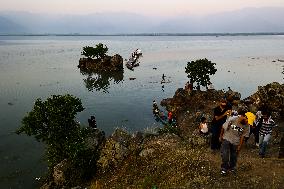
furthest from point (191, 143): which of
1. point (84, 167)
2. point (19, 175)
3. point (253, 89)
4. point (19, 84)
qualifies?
point (19, 84)

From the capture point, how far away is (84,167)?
22141 millimetres

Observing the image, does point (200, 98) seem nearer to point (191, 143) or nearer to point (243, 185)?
point (191, 143)

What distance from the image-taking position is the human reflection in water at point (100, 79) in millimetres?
69000

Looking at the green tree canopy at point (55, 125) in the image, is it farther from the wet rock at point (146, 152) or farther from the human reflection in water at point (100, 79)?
the human reflection in water at point (100, 79)

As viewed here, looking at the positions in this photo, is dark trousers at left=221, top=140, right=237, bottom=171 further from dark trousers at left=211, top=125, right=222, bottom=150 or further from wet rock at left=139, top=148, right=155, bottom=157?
wet rock at left=139, top=148, right=155, bottom=157

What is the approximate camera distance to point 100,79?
7981 centimetres

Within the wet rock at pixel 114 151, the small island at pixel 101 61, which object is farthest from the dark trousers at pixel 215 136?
the small island at pixel 101 61

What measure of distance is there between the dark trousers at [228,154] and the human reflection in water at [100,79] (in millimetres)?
49865

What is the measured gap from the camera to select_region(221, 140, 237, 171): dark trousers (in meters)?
15.2

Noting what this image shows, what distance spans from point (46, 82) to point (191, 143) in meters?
58.6

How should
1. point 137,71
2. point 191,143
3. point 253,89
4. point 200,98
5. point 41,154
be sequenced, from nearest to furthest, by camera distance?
point 191,143
point 41,154
point 200,98
point 253,89
point 137,71

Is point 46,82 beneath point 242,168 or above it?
beneath

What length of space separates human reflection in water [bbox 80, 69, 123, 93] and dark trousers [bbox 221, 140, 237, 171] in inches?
1963

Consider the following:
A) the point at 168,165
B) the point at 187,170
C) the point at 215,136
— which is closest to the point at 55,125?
the point at 168,165
